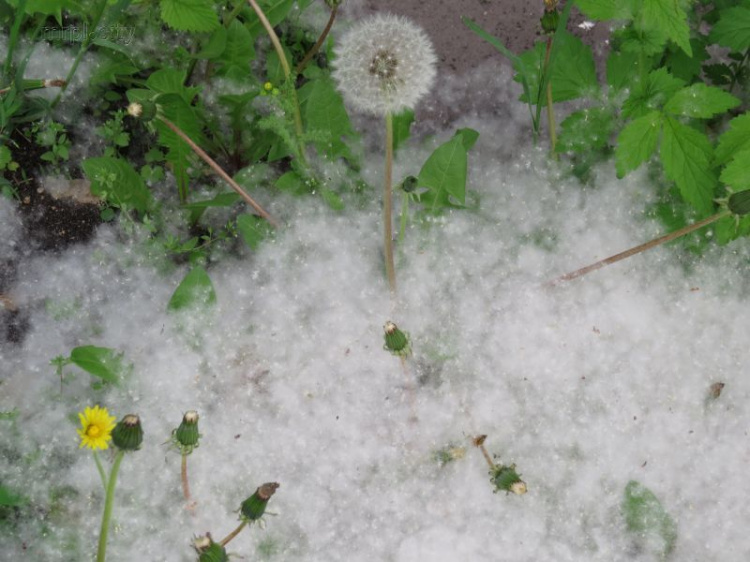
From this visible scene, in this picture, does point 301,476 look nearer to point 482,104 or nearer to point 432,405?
point 432,405

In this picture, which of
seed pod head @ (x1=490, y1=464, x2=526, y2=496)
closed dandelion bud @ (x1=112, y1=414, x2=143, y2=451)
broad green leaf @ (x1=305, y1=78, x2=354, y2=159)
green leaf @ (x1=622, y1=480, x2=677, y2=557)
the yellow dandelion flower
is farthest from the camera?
green leaf @ (x1=622, y1=480, x2=677, y2=557)

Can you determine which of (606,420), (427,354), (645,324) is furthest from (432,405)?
(645,324)

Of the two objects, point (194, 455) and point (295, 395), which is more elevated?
point (295, 395)

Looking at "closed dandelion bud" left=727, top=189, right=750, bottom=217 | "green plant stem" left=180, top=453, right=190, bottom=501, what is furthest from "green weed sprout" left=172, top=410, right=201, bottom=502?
"closed dandelion bud" left=727, top=189, right=750, bottom=217

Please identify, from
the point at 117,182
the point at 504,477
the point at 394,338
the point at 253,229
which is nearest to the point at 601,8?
the point at 394,338

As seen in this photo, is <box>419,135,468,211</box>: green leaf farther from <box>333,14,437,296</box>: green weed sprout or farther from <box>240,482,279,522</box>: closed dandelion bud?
<box>240,482,279,522</box>: closed dandelion bud

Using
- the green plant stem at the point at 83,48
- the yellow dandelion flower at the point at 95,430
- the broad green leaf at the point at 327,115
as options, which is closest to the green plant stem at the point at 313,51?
the broad green leaf at the point at 327,115

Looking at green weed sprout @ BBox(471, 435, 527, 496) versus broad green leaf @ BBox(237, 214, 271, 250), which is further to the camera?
broad green leaf @ BBox(237, 214, 271, 250)
